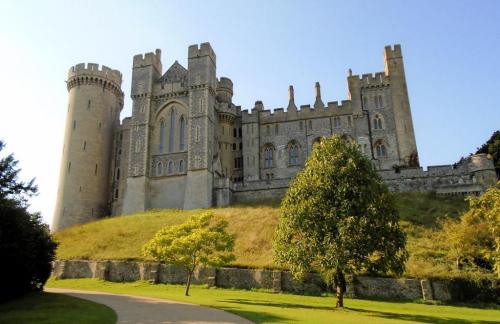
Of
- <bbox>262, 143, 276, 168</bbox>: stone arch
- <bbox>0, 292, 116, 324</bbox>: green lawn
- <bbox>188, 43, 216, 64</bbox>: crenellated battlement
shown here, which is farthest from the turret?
<bbox>0, 292, 116, 324</bbox>: green lawn

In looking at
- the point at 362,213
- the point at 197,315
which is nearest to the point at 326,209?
the point at 362,213

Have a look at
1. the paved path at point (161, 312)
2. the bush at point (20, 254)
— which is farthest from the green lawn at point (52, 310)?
the bush at point (20, 254)

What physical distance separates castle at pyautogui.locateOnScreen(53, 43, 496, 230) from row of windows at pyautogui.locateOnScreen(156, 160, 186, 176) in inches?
5.1

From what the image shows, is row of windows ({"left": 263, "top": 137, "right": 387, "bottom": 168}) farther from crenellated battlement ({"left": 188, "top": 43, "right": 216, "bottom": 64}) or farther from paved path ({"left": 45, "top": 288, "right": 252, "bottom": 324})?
paved path ({"left": 45, "top": 288, "right": 252, "bottom": 324})

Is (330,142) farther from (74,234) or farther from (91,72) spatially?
(91,72)

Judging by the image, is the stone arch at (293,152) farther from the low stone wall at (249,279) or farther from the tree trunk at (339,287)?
the tree trunk at (339,287)

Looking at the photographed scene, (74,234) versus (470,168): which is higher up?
(470,168)

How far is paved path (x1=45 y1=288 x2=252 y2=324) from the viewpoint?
1578 centimetres

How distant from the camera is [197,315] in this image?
666 inches

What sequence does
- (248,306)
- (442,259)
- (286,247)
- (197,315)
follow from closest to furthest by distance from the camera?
(197,315)
(248,306)
(286,247)
(442,259)

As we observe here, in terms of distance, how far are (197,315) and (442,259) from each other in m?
20.5

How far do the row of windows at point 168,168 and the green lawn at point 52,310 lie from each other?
29.8 m

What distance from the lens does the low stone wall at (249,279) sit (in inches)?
1047

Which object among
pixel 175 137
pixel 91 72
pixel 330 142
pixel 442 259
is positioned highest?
pixel 91 72
